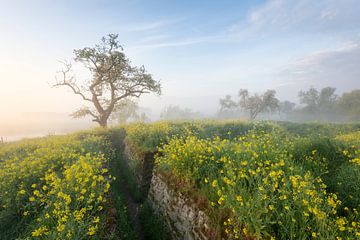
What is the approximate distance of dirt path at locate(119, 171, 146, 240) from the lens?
277 inches

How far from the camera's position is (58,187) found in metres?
5.48

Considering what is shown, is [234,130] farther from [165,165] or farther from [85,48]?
[85,48]

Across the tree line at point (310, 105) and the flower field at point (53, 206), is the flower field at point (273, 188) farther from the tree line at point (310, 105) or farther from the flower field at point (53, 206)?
the tree line at point (310, 105)

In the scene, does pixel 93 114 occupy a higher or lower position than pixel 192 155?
higher

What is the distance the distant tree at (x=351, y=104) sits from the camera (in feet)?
184

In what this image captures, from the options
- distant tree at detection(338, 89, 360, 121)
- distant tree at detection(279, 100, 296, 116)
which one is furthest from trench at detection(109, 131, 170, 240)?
distant tree at detection(279, 100, 296, 116)

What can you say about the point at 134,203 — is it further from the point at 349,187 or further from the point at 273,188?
the point at 349,187

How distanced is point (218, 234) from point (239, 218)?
71 cm

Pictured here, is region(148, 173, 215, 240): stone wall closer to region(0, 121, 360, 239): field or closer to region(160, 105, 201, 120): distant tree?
region(0, 121, 360, 239): field

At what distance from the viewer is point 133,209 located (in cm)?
871

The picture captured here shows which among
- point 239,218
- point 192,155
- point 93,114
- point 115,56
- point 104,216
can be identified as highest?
point 115,56

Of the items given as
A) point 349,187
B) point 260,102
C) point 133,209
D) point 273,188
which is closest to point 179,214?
point 273,188

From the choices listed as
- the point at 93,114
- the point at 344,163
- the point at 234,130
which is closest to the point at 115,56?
the point at 93,114

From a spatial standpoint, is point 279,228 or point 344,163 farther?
point 344,163
